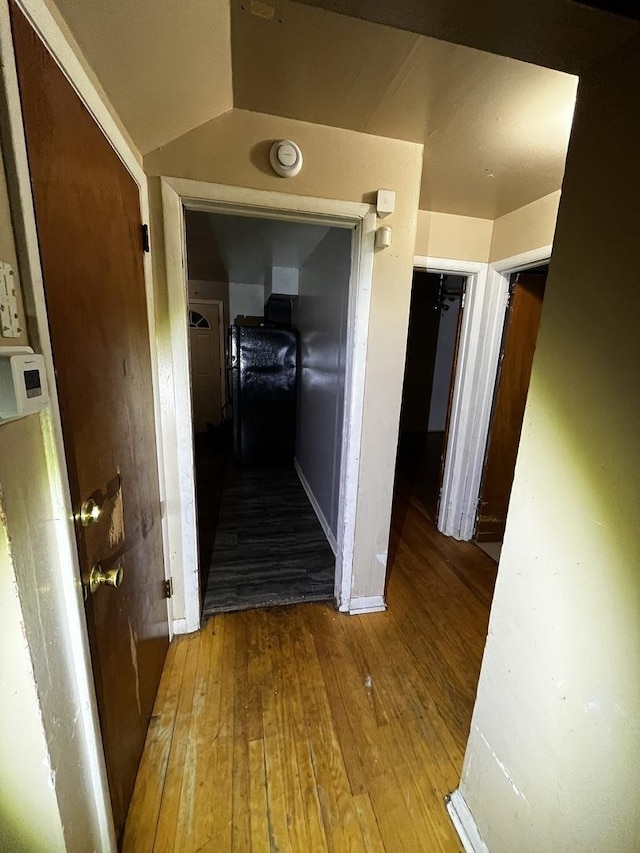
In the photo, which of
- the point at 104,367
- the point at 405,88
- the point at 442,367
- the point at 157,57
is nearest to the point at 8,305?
the point at 104,367

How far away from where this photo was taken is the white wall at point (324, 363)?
7.64 ft

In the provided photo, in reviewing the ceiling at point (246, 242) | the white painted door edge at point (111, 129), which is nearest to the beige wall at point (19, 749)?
the white painted door edge at point (111, 129)

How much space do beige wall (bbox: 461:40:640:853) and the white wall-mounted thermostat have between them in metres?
1.01

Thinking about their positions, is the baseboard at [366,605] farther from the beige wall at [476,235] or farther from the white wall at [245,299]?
the white wall at [245,299]

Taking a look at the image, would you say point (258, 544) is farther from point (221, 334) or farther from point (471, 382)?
point (221, 334)

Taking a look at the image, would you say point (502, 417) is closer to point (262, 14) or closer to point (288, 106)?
point (288, 106)

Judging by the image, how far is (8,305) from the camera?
556 mm

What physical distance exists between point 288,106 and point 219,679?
235 cm

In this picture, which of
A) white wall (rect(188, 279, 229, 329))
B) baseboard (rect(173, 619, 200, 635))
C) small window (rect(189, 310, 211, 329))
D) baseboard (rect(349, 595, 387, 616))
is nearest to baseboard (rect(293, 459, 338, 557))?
baseboard (rect(349, 595, 387, 616))

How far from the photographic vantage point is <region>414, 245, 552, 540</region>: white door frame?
2348 mm

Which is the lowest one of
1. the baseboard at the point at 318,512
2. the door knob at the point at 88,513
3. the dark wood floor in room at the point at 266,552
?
the dark wood floor in room at the point at 266,552

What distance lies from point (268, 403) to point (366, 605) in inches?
101

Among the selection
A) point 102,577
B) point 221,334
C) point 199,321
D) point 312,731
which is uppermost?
point 199,321

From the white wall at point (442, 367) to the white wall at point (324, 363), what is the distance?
9.10ft
